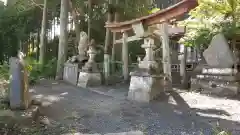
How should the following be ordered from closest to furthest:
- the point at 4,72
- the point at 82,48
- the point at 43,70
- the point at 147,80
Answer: the point at 147,80, the point at 4,72, the point at 82,48, the point at 43,70

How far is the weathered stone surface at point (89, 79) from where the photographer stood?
466 inches

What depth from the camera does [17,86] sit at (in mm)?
5883

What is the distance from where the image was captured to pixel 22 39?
21000mm

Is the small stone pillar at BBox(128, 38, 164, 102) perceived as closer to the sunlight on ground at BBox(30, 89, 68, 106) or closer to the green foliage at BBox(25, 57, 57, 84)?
the sunlight on ground at BBox(30, 89, 68, 106)

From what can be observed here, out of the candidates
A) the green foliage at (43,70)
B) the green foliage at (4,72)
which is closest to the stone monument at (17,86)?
the green foliage at (4,72)

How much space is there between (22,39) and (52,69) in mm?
6659

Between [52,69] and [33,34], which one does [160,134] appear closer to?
[52,69]

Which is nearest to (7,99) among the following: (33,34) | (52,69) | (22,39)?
(52,69)

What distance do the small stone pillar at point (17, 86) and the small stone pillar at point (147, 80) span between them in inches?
140

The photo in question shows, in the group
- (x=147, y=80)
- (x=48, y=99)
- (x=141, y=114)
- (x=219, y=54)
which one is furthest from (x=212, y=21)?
(x=48, y=99)

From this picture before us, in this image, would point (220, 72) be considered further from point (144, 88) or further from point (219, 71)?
point (144, 88)

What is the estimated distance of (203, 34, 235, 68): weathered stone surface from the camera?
9.51 meters

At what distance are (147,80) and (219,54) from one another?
10.9ft

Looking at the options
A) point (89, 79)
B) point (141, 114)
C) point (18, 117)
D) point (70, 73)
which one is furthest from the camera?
point (70, 73)
